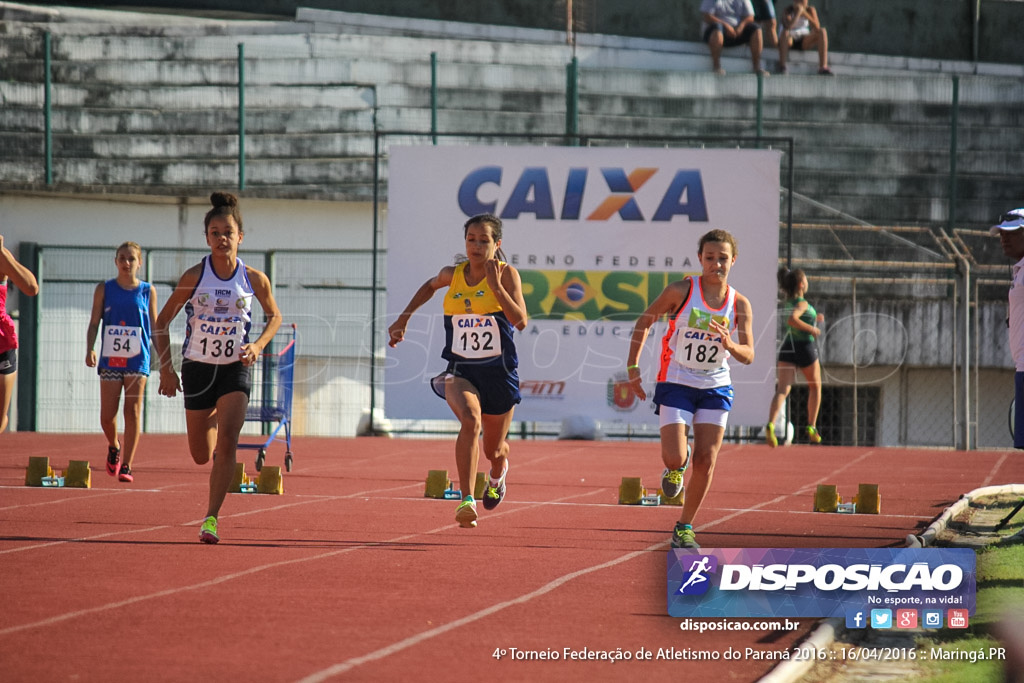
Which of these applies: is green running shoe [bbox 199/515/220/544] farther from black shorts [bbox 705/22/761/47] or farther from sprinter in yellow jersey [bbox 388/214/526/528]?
black shorts [bbox 705/22/761/47]

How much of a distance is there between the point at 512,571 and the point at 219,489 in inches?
79.0

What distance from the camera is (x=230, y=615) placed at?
6.46 meters

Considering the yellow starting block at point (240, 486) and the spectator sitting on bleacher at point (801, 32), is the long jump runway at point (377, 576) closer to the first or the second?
the yellow starting block at point (240, 486)

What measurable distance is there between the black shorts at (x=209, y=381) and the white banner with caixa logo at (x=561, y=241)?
10.7m

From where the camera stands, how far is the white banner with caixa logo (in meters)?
19.7

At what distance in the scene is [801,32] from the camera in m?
29.0

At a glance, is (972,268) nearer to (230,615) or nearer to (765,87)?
(765,87)

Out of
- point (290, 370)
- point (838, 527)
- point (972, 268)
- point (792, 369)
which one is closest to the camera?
point (838, 527)

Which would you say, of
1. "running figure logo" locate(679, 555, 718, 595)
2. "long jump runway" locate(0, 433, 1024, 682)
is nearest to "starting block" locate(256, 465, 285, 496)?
"long jump runway" locate(0, 433, 1024, 682)

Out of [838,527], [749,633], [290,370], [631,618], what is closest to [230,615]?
[631,618]

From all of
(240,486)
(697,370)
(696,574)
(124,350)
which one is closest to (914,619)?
(696,574)

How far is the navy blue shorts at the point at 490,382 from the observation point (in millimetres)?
9742

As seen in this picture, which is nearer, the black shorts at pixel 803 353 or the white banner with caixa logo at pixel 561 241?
the black shorts at pixel 803 353

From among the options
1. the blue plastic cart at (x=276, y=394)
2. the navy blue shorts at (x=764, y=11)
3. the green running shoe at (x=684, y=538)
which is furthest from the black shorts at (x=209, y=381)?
the navy blue shorts at (x=764, y=11)
